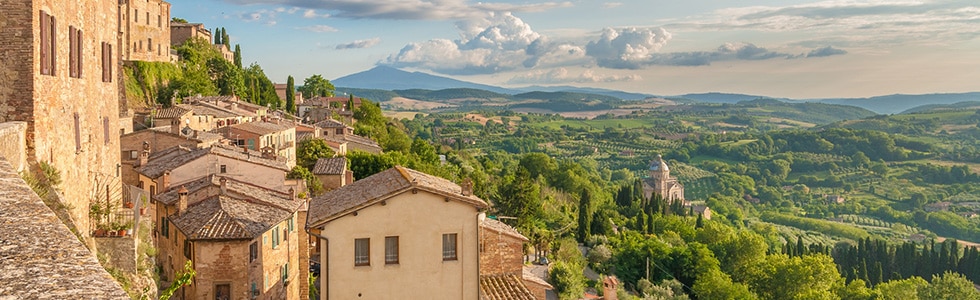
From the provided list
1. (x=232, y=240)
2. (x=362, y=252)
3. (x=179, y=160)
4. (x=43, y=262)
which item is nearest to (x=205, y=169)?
(x=179, y=160)

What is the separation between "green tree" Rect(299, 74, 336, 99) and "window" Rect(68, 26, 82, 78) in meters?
97.9

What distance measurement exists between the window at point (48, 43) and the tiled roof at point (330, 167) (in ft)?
92.4

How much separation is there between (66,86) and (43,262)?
1184 centimetres

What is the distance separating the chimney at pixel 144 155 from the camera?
3491 centimetres

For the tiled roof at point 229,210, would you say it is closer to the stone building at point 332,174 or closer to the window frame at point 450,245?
the window frame at point 450,245

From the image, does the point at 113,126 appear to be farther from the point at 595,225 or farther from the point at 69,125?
the point at 595,225

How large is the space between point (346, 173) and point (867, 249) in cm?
7763

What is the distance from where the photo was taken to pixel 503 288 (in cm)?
2197

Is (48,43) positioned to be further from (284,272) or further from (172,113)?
(172,113)

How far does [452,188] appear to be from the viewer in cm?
2078

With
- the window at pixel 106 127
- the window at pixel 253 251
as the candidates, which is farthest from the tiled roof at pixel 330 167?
the window at pixel 106 127

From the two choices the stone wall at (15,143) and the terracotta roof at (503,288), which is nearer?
the stone wall at (15,143)

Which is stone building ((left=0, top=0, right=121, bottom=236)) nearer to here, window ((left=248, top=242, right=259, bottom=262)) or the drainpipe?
window ((left=248, top=242, right=259, bottom=262))

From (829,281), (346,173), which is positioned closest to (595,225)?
(829,281)
